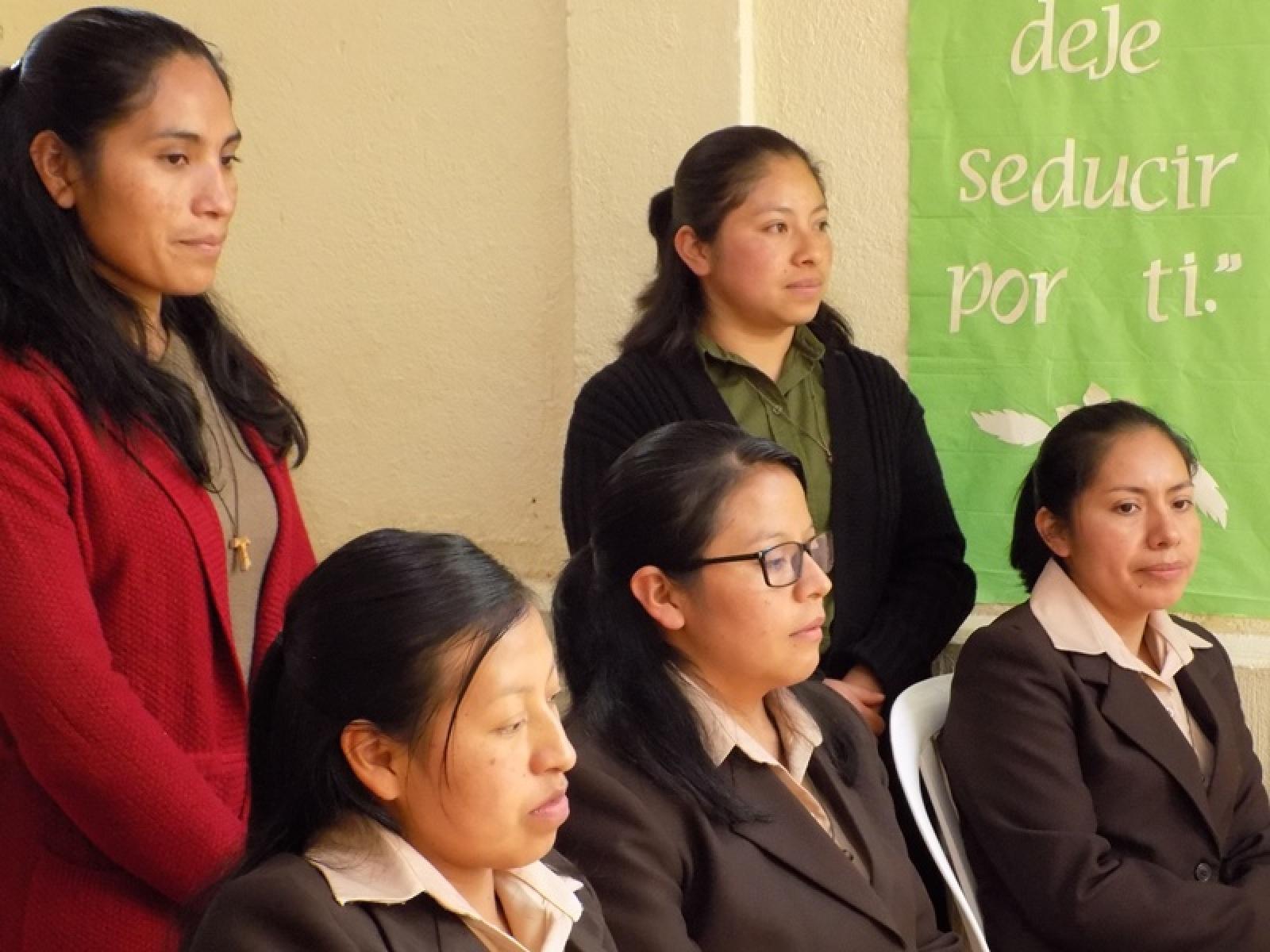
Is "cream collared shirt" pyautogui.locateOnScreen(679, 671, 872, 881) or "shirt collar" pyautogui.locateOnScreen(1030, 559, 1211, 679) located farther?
"shirt collar" pyautogui.locateOnScreen(1030, 559, 1211, 679)

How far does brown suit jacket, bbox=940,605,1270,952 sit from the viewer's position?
8.22 ft

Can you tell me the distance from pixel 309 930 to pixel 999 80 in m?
2.24

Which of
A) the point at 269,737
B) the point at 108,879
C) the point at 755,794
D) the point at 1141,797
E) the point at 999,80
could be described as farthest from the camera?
the point at 999,80

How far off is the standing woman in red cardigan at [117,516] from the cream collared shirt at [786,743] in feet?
1.79

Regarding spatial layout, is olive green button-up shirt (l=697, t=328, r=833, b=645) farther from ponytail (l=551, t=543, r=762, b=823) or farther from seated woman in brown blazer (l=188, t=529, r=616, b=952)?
seated woman in brown blazer (l=188, t=529, r=616, b=952)

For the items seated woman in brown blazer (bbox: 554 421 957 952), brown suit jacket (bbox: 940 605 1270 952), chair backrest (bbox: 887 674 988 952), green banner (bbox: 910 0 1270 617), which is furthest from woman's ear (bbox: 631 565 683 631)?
green banner (bbox: 910 0 1270 617)

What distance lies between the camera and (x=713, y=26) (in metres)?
3.27

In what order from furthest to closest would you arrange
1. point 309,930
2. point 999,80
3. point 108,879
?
point 999,80, point 108,879, point 309,930

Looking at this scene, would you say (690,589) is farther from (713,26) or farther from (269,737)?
(713,26)

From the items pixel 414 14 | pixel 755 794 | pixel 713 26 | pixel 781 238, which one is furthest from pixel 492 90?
pixel 755 794

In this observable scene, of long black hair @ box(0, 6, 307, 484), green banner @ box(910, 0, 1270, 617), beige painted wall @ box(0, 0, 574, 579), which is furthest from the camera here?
beige painted wall @ box(0, 0, 574, 579)

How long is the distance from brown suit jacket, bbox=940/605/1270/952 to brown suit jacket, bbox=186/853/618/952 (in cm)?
122

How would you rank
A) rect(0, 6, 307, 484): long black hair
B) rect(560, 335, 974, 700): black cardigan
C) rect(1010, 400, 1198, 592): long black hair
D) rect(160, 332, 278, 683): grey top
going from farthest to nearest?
rect(560, 335, 974, 700): black cardigan, rect(1010, 400, 1198, 592): long black hair, rect(160, 332, 278, 683): grey top, rect(0, 6, 307, 484): long black hair

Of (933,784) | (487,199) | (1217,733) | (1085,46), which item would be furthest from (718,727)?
(487,199)
